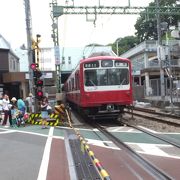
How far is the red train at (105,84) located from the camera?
21141mm

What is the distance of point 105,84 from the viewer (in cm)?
2125

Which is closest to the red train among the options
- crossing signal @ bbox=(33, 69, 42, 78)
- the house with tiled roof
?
crossing signal @ bbox=(33, 69, 42, 78)

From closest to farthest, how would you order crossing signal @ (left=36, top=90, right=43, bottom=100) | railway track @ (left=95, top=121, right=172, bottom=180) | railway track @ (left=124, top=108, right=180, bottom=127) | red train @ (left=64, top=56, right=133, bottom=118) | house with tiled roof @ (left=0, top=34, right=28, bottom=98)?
railway track @ (left=95, top=121, right=172, bottom=180), railway track @ (left=124, top=108, right=180, bottom=127), red train @ (left=64, top=56, right=133, bottom=118), crossing signal @ (left=36, top=90, right=43, bottom=100), house with tiled roof @ (left=0, top=34, right=28, bottom=98)

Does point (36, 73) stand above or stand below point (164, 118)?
above

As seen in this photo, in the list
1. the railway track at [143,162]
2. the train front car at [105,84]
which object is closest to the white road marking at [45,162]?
the railway track at [143,162]

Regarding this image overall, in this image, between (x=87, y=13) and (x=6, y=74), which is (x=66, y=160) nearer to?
(x=87, y=13)

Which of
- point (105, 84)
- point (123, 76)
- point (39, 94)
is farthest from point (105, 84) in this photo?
point (39, 94)

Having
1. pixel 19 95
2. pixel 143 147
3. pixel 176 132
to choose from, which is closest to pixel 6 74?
pixel 19 95

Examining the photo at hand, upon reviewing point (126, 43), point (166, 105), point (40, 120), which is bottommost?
point (40, 120)

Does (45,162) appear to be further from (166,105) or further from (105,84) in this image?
(166,105)

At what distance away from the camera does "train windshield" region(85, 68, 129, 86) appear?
2122cm

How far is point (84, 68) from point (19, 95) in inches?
1173

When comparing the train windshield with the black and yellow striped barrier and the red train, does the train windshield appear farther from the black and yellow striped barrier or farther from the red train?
the black and yellow striped barrier

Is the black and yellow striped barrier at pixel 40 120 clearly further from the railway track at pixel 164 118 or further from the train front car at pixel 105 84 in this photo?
the railway track at pixel 164 118
